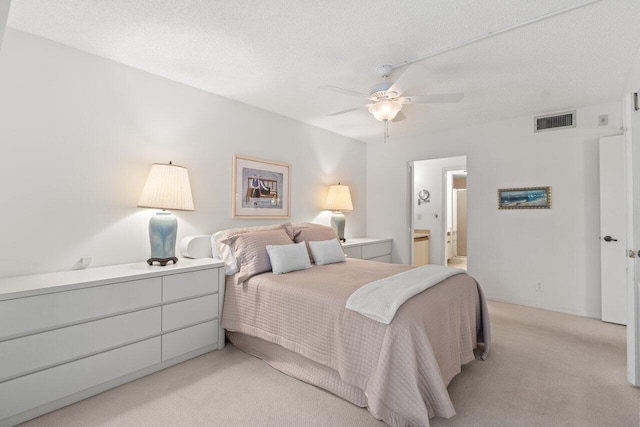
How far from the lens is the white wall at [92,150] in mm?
2170

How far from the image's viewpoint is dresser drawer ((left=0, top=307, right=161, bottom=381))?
1.73 meters

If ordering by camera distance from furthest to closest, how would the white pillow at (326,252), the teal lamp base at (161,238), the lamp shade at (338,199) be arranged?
the lamp shade at (338,199)
the white pillow at (326,252)
the teal lamp base at (161,238)

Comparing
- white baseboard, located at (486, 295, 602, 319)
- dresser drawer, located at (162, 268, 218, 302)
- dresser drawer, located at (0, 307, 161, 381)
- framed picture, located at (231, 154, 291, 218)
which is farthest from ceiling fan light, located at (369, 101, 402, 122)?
white baseboard, located at (486, 295, 602, 319)

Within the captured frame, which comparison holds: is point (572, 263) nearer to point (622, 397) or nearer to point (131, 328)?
point (622, 397)

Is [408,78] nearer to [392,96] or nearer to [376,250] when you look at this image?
[392,96]

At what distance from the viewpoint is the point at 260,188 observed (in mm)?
3742

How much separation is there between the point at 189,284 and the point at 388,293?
1.57 metres

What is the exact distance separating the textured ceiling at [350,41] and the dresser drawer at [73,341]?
197cm

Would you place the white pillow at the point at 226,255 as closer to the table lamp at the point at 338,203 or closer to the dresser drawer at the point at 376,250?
the table lamp at the point at 338,203

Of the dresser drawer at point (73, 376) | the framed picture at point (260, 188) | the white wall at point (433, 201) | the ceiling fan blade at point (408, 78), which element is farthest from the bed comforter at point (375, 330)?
the white wall at point (433, 201)

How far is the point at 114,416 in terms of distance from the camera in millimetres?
1825

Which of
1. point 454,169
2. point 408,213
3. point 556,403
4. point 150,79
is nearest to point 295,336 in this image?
point 556,403

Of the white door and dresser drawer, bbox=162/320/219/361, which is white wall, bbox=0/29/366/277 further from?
the white door

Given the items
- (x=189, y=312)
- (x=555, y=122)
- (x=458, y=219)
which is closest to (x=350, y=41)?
(x=189, y=312)
